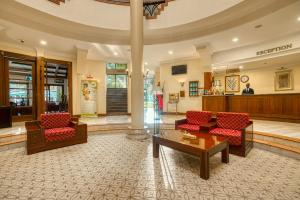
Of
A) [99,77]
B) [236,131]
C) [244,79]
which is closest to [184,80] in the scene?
[244,79]

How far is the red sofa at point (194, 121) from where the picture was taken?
4.40 meters

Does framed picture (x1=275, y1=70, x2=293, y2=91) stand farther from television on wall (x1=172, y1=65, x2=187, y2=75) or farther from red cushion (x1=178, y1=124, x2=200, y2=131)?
red cushion (x1=178, y1=124, x2=200, y2=131)

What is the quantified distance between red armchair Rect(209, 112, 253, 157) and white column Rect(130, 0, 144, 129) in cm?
223

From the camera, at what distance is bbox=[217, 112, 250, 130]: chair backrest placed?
3.72m

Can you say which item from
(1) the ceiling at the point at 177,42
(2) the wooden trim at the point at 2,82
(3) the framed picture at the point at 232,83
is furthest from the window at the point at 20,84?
(3) the framed picture at the point at 232,83

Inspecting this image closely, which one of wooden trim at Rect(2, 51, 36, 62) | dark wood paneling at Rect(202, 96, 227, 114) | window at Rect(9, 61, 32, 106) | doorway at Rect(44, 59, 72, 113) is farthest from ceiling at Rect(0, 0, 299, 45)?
doorway at Rect(44, 59, 72, 113)

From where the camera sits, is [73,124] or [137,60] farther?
[137,60]

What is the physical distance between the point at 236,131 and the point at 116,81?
814cm

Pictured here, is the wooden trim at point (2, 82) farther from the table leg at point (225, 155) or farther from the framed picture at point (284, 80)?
the framed picture at point (284, 80)

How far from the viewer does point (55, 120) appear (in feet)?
14.3

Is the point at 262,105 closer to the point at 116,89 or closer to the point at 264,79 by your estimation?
the point at 264,79

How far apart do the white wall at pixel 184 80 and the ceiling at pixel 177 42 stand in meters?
0.67

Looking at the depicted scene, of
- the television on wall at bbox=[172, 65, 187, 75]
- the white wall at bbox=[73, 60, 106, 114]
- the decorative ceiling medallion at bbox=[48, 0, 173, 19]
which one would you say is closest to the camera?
the decorative ceiling medallion at bbox=[48, 0, 173, 19]

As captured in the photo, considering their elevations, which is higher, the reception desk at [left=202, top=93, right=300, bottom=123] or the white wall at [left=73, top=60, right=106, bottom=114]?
the white wall at [left=73, top=60, right=106, bottom=114]
